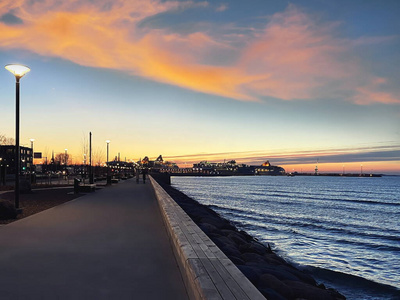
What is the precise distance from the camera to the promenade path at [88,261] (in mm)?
4578

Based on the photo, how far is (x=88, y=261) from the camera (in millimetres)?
6027

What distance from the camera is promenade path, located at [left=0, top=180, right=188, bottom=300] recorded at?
458cm

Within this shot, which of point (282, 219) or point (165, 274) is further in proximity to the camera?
point (282, 219)

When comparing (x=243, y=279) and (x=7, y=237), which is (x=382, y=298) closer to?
(x=243, y=279)

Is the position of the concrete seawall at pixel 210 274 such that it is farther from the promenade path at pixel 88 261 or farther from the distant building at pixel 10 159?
the distant building at pixel 10 159

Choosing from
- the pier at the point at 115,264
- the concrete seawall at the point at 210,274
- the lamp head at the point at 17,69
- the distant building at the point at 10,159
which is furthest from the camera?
the distant building at the point at 10,159

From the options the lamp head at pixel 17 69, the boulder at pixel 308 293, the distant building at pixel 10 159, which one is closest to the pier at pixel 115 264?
the boulder at pixel 308 293

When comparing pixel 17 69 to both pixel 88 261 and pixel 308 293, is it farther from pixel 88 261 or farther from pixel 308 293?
pixel 308 293

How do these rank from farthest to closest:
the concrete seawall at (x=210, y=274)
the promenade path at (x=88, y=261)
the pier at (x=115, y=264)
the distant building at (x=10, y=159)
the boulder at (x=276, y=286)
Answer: the distant building at (x=10, y=159) < the boulder at (x=276, y=286) < the promenade path at (x=88, y=261) < the pier at (x=115, y=264) < the concrete seawall at (x=210, y=274)

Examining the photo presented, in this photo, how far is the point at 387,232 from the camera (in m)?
21.2

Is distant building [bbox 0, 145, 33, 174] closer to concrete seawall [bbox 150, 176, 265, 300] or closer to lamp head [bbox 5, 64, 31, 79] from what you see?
lamp head [bbox 5, 64, 31, 79]

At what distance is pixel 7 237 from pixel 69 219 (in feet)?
9.89

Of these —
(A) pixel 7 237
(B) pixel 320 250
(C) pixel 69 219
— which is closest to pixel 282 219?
(B) pixel 320 250

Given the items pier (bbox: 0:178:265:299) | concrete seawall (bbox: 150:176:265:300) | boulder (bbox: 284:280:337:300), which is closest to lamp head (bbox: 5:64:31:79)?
pier (bbox: 0:178:265:299)
